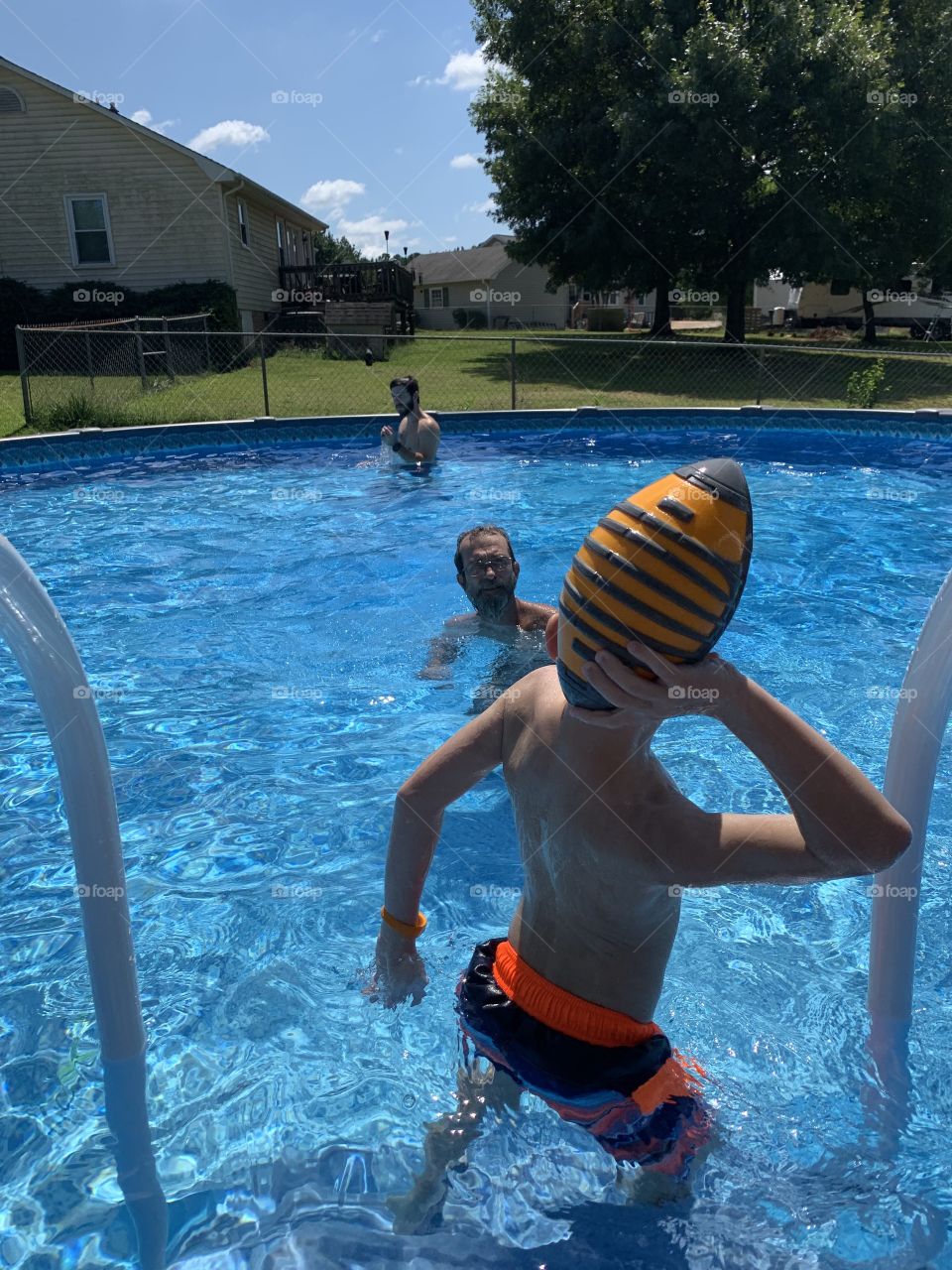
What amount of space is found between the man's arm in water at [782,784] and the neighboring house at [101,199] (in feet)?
83.5

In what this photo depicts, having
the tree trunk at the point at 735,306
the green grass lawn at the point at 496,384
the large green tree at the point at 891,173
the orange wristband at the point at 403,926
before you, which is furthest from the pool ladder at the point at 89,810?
the tree trunk at the point at 735,306

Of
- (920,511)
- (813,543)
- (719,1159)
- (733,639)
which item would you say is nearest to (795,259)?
(920,511)

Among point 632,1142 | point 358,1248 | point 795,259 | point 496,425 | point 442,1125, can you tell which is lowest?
point 358,1248

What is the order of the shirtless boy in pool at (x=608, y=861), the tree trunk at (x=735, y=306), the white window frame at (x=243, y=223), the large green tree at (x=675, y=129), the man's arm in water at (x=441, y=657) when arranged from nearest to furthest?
the shirtless boy in pool at (x=608, y=861), the man's arm in water at (x=441, y=657), the large green tree at (x=675, y=129), the tree trunk at (x=735, y=306), the white window frame at (x=243, y=223)

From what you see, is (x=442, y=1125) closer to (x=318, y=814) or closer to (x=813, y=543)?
(x=318, y=814)

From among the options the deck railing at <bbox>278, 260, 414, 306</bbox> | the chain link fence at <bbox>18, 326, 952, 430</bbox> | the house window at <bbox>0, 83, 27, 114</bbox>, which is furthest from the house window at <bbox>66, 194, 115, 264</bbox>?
the deck railing at <bbox>278, 260, 414, 306</bbox>

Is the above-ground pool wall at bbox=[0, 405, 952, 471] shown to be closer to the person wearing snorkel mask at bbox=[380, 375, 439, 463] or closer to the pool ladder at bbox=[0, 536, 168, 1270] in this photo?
the person wearing snorkel mask at bbox=[380, 375, 439, 463]

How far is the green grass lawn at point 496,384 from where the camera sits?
15.4 meters

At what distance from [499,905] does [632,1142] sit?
1.89m

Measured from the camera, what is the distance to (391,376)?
72.8 feet

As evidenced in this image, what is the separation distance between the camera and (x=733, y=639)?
6848 millimetres

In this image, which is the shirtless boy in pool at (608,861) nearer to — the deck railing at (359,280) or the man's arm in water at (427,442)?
the man's arm in water at (427,442)

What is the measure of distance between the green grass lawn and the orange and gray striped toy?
443 inches

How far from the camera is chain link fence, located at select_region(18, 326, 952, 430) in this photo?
1535 cm
